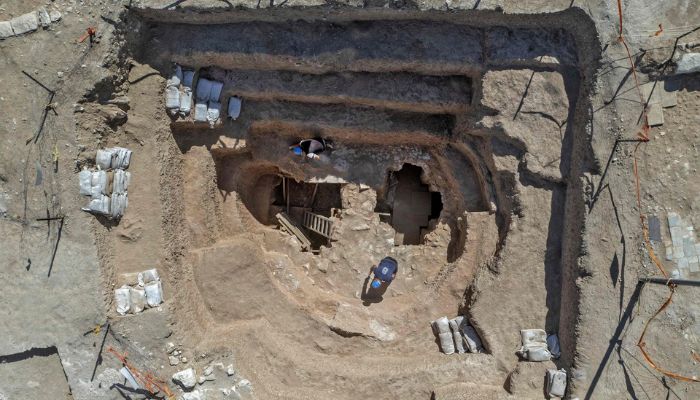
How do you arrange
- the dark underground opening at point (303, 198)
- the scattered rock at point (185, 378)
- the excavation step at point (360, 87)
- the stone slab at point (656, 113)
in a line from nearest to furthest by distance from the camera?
the stone slab at point (656, 113) → the scattered rock at point (185, 378) → the excavation step at point (360, 87) → the dark underground opening at point (303, 198)

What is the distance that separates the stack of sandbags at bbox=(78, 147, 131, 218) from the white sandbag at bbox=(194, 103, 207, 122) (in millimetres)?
926

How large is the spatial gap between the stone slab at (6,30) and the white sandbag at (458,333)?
244 inches

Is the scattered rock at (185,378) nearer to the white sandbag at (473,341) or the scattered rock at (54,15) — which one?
the white sandbag at (473,341)

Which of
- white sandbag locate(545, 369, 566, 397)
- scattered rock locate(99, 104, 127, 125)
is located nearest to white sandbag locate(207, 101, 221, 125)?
scattered rock locate(99, 104, 127, 125)

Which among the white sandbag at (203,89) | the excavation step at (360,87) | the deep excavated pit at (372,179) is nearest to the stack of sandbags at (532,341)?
the deep excavated pit at (372,179)

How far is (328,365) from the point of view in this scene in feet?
18.7

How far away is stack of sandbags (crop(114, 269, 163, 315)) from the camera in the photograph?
530 cm

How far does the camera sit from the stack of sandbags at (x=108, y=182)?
5.14 m

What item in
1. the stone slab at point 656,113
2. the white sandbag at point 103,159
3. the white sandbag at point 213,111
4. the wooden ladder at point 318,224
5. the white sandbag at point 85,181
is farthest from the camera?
the wooden ladder at point 318,224

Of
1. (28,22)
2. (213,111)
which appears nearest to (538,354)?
(213,111)

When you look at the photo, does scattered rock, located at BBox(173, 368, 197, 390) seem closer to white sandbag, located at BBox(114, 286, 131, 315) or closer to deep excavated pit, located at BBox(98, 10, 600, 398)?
deep excavated pit, located at BBox(98, 10, 600, 398)

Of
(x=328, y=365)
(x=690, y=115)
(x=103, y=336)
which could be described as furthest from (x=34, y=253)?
(x=690, y=115)

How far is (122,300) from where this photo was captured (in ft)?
17.4

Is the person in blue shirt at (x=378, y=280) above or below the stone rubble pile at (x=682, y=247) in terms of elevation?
below
